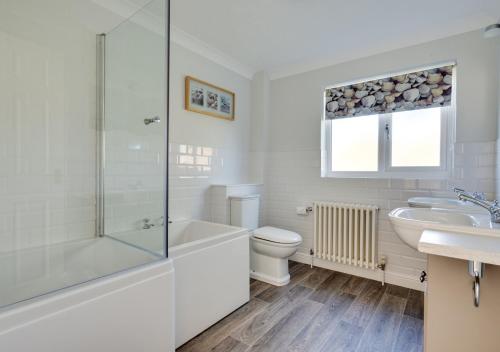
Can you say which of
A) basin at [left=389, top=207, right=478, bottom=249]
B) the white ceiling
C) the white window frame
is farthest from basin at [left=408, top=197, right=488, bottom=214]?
the white ceiling

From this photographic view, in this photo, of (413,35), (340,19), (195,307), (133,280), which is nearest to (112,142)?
(133,280)

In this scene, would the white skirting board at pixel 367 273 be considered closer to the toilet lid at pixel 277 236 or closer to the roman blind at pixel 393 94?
the toilet lid at pixel 277 236

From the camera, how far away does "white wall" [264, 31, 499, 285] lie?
216 cm

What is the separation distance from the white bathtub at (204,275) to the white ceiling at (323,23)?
68.2 inches

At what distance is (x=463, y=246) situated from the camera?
0.94 m

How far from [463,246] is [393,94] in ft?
6.53

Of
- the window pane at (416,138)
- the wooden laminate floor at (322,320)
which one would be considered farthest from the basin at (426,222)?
the window pane at (416,138)

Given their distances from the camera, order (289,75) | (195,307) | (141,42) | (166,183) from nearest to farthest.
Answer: (166,183), (195,307), (141,42), (289,75)

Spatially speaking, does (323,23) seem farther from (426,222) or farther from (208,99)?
(426,222)

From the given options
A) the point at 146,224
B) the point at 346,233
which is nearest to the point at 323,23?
the point at 346,233

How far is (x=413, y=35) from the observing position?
242 cm

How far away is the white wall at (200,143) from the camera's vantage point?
2.52m

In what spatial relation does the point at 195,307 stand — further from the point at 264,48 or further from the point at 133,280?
the point at 264,48

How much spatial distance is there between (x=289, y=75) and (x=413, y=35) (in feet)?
4.21
